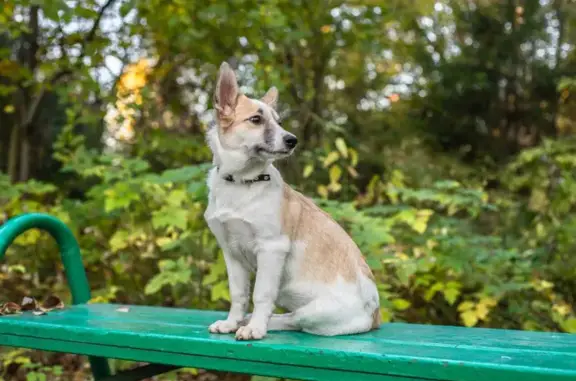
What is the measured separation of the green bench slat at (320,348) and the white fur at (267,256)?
0.21ft

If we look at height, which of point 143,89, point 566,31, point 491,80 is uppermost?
point 566,31

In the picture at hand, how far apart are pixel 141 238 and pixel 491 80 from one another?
5264 mm

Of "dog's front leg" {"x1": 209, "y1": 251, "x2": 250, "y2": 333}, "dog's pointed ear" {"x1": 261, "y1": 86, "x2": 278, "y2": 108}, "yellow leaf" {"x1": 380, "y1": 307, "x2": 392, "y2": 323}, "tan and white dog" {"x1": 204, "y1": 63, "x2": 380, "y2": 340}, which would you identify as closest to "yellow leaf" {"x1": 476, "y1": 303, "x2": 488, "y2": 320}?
"yellow leaf" {"x1": 380, "y1": 307, "x2": 392, "y2": 323}

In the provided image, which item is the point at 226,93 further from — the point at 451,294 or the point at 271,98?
the point at 451,294

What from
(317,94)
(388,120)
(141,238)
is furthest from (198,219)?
(388,120)

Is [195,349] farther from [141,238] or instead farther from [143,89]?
[143,89]

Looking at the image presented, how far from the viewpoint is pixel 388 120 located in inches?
302

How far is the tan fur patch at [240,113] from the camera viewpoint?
1.88m

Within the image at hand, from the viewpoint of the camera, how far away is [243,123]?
6.13 feet

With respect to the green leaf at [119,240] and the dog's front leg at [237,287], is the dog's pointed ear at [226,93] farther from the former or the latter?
the green leaf at [119,240]

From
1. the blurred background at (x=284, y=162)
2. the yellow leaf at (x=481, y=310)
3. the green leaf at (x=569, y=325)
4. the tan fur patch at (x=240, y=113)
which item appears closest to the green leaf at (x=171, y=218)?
the blurred background at (x=284, y=162)

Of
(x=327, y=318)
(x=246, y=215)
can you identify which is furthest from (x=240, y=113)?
(x=327, y=318)

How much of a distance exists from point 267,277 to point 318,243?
0.21 meters

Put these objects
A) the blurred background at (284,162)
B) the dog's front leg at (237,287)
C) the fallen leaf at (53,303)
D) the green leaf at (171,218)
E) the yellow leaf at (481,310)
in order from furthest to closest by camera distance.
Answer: the blurred background at (284,162) → the yellow leaf at (481,310) → the green leaf at (171,218) → the fallen leaf at (53,303) → the dog's front leg at (237,287)
